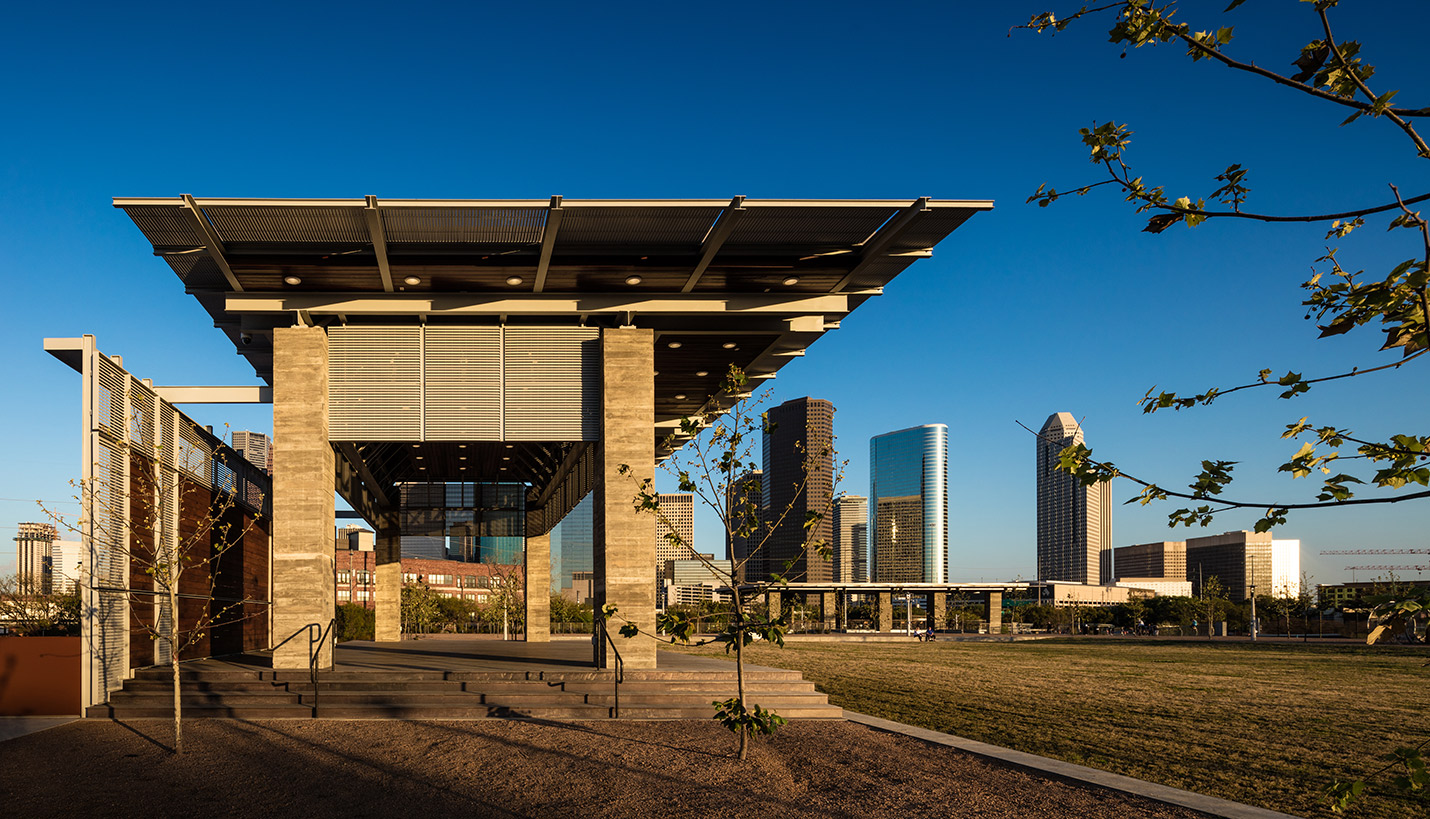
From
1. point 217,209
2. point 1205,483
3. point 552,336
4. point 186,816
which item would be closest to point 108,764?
point 186,816

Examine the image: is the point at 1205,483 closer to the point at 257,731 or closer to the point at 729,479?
the point at 729,479

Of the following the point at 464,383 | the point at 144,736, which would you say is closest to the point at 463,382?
the point at 464,383

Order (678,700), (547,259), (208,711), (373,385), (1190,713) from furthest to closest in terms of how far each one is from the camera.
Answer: (1190,713), (373,385), (547,259), (678,700), (208,711)

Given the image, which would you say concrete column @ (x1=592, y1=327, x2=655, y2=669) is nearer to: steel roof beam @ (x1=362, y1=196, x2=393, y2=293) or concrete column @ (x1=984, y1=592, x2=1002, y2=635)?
steel roof beam @ (x1=362, y1=196, x2=393, y2=293)

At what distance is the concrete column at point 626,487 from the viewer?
16.7m

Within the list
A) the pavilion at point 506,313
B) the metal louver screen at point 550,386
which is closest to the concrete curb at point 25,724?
the pavilion at point 506,313

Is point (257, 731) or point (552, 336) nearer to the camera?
point (257, 731)

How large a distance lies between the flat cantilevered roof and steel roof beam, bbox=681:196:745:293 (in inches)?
1.4

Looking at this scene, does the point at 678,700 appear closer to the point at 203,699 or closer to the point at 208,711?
the point at 208,711

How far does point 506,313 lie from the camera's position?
17391mm

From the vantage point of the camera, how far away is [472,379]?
17500 millimetres

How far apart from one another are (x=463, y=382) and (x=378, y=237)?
12.1ft

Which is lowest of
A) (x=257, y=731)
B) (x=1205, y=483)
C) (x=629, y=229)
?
(x=257, y=731)

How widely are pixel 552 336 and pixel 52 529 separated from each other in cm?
843
